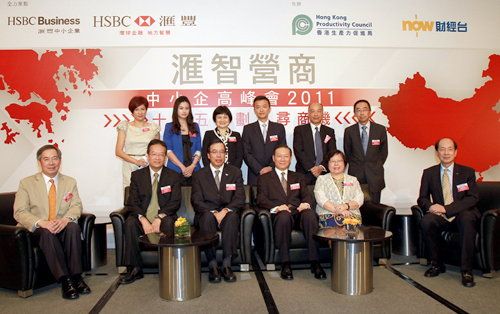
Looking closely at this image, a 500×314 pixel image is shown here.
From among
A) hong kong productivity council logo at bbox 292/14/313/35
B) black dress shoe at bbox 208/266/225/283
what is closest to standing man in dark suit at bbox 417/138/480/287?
black dress shoe at bbox 208/266/225/283

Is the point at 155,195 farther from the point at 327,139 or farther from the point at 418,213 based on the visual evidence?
the point at 418,213

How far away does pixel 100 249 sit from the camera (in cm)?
448

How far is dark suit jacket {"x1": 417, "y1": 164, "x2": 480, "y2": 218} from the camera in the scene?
4.14 meters

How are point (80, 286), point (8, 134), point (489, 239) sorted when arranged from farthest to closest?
point (8, 134) < point (489, 239) < point (80, 286)

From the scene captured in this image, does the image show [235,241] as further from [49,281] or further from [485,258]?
[485,258]

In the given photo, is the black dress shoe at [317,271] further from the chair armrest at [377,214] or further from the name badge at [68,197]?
the name badge at [68,197]

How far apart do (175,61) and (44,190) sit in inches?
91.5

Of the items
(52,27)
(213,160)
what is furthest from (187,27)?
(213,160)

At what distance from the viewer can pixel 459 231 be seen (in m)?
3.97

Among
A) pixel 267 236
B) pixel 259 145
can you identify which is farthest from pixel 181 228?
pixel 259 145

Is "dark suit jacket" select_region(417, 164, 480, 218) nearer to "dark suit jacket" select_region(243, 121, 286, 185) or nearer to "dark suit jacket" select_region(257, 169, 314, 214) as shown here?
"dark suit jacket" select_region(257, 169, 314, 214)

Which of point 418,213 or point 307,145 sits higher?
point 307,145

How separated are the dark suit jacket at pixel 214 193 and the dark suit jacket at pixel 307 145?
93 cm

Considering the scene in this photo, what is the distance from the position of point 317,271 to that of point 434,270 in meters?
1.05
